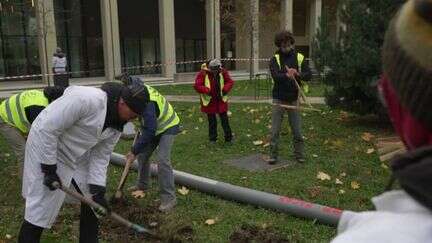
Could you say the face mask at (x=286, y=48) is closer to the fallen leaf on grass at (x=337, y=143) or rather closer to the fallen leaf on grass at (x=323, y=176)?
the fallen leaf on grass at (x=323, y=176)

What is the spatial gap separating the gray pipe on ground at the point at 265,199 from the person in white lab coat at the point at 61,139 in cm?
189

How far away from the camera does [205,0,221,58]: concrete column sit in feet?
85.9

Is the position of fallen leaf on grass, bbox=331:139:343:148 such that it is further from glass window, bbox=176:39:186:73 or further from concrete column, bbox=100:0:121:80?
glass window, bbox=176:39:186:73

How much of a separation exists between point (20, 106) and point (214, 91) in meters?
3.82

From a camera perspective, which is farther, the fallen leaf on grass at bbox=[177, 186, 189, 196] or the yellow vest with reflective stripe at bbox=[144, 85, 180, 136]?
the fallen leaf on grass at bbox=[177, 186, 189, 196]

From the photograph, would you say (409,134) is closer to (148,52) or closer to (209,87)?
(209,87)

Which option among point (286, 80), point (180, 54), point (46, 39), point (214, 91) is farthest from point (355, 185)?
point (180, 54)

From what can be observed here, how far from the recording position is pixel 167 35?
25.0 metres

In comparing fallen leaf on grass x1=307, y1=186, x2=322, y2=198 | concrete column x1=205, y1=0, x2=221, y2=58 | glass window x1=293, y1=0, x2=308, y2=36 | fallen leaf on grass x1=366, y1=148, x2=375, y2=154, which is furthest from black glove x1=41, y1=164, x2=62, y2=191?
glass window x1=293, y1=0, x2=308, y2=36

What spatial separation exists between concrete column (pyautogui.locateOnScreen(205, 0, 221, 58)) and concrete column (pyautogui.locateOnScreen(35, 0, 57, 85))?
7.99 m

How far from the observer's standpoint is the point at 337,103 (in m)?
9.55

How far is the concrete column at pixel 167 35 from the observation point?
24889 mm

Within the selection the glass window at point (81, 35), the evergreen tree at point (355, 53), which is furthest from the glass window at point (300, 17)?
the evergreen tree at point (355, 53)

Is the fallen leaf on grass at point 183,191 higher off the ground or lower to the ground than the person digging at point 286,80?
lower
